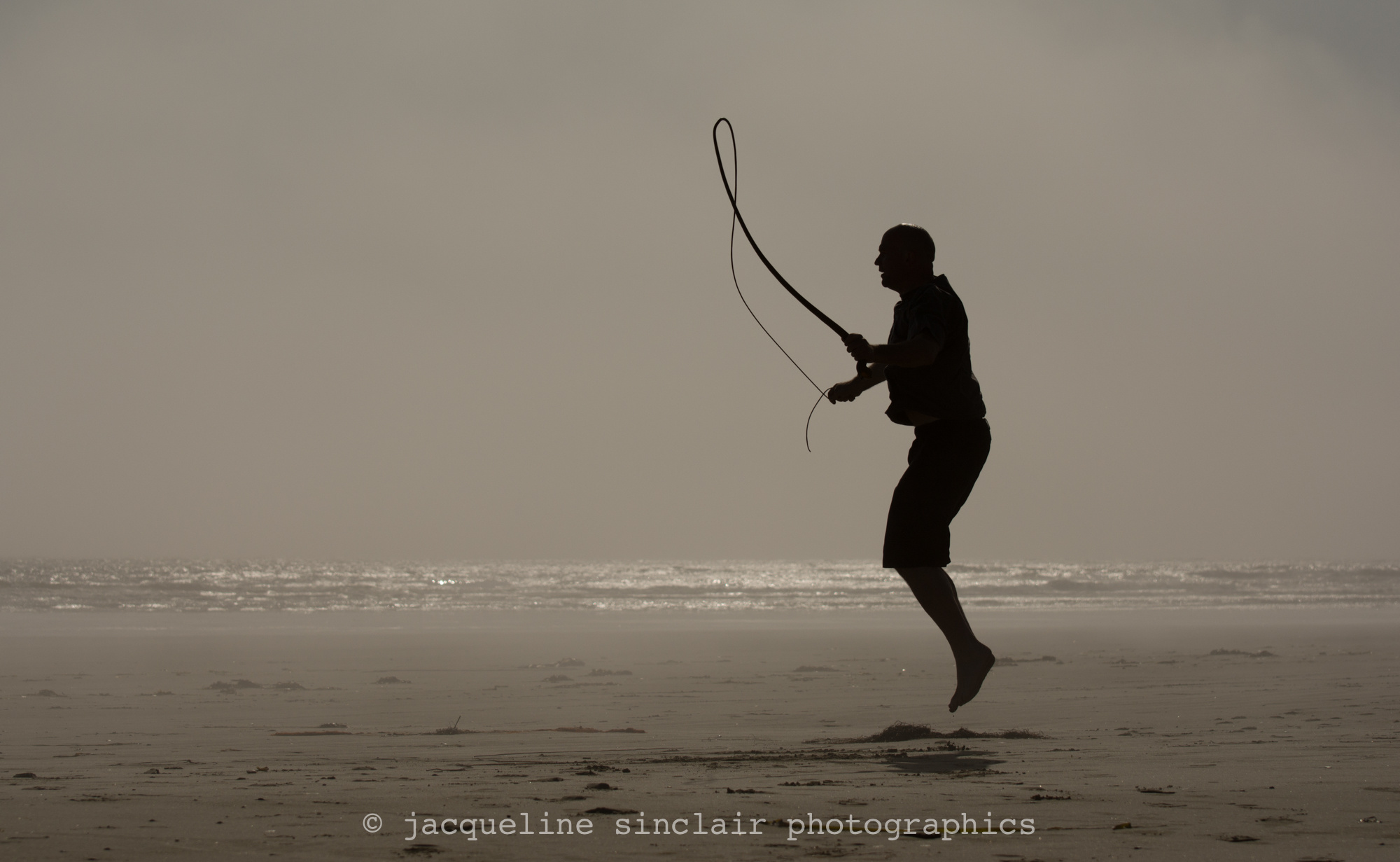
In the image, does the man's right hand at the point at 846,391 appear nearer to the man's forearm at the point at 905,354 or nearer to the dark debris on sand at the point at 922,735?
the man's forearm at the point at 905,354

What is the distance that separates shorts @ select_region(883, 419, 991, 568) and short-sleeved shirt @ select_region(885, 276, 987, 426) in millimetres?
61

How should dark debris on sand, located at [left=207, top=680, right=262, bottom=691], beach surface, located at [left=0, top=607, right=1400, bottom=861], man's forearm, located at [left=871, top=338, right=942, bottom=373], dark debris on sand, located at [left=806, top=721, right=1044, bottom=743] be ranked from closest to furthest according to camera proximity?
beach surface, located at [left=0, top=607, right=1400, bottom=861] → man's forearm, located at [left=871, top=338, right=942, bottom=373] → dark debris on sand, located at [left=806, top=721, right=1044, bottom=743] → dark debris on sand, located at [left=207, top=680, right=262, bottom=691]

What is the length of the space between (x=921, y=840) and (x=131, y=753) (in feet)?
10.2

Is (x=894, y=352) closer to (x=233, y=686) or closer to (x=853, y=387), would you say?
(x=853, y=387)

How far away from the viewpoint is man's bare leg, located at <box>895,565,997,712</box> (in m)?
3.59

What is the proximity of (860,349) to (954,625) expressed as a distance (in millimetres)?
963

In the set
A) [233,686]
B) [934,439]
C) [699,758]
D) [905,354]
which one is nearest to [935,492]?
[934,439]

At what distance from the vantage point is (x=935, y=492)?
11.7 feet

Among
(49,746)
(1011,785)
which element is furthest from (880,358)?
(49,746)

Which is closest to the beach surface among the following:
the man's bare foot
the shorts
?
the man's bare foot

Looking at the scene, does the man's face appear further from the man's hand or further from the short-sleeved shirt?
the man's hand

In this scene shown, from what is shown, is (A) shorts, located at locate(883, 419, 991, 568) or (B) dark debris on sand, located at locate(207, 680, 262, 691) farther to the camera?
(B) dark debris on sand, located at locate(207, 680, 262, 691)

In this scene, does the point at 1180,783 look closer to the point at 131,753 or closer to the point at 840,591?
the point at 131,753

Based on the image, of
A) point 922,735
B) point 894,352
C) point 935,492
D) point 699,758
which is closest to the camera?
point 894,352
